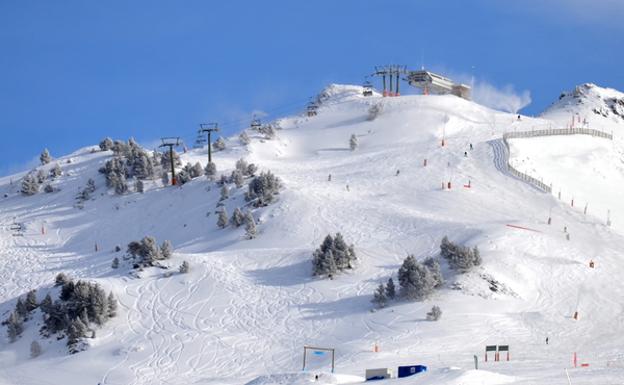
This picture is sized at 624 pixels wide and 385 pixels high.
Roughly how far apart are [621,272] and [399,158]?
27.6 m

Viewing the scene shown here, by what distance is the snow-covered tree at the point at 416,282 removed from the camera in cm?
3759

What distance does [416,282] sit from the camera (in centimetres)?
3766

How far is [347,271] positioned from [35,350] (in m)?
15.9

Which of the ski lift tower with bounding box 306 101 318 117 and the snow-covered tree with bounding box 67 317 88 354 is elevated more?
the ski lift tower with bounding box 306 101 318 117

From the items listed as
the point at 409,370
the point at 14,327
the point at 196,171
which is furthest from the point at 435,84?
the point at 409,370

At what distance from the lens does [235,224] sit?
5347 cm

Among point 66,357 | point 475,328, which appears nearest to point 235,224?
point 66,357

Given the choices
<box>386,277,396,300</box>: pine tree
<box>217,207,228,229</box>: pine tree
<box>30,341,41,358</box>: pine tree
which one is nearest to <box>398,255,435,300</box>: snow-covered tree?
<box>386,277,396,300</box>: pine tree

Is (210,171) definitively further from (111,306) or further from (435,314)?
(435,314)

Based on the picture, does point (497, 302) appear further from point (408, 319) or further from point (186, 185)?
point (186, 185)

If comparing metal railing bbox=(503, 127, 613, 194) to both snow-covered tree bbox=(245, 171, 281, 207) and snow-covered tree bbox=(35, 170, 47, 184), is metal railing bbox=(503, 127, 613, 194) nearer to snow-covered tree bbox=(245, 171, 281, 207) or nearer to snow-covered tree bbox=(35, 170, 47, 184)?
snow-covered tree bbox=(245, 171, 281, 207)

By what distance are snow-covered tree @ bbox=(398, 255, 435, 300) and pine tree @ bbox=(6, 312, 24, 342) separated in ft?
61.8

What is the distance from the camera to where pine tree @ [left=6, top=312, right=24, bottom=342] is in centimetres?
3938

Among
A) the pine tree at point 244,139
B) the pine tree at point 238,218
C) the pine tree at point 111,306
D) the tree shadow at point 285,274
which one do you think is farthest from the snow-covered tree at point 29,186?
the tree shadow at point 285,274
